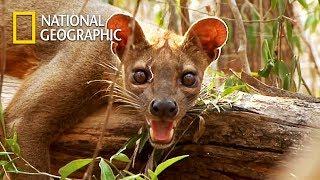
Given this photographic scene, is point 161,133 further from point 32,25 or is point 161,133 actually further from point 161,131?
point 32,25

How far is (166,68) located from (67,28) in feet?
2.34

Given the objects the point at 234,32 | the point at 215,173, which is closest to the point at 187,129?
the point at 215,173

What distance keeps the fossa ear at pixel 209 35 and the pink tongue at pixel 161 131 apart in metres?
0.46

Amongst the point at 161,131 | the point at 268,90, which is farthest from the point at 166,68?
the point at 268,90

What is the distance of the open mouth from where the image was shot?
7.86 ft

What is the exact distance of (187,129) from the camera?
2623 mm

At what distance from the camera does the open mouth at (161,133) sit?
2.39 m

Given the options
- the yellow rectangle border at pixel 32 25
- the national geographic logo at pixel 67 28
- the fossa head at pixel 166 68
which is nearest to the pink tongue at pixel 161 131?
the fossa head at pixel 166 68

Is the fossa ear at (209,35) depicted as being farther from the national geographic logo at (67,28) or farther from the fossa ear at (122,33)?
the national geographic logo at (67,28)

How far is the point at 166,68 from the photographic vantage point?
253 centimetres

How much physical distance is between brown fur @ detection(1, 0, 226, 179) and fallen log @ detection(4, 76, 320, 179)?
16cm

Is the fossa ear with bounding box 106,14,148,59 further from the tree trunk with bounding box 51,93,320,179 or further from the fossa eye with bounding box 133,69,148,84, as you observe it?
the tree trunk with bounding box 51,93,320,179

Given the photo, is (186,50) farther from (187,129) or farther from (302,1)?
(302,1)

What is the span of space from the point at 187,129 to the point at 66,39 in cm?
78
